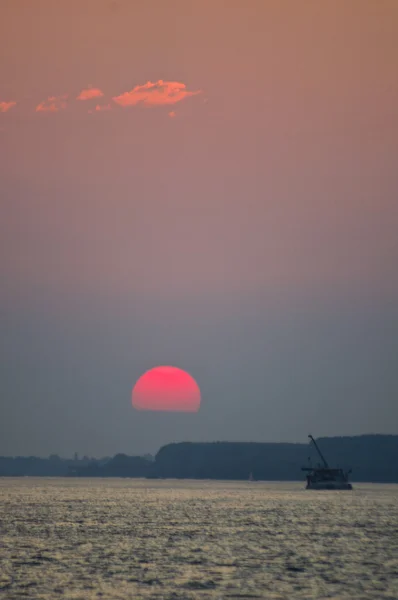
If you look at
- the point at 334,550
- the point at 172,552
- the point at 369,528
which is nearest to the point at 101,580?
the point at 172,552

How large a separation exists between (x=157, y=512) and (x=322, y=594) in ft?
387

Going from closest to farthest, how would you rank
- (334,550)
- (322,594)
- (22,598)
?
1. (22,598)
2. (322,594)
3. (334,550)

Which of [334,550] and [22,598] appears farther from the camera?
[334,550]

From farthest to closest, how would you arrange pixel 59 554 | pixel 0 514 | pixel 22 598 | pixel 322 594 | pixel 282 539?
pixel 0 514, pixel 282 539, pixel 59 554, pixel 322 594, pixel 22 598

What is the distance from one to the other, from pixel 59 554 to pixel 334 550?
27.2 meters

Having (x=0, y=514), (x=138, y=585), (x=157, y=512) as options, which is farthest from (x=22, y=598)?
(x=157, y=512)

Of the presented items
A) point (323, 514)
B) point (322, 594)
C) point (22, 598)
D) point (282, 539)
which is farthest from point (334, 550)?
point (323, 514)

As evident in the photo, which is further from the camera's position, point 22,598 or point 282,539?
point 282,539

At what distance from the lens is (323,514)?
6905 inches

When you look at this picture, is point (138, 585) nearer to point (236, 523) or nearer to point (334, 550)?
point (334, 550)

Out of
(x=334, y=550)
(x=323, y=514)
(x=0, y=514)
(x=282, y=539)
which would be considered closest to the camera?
(x=334, y=550)

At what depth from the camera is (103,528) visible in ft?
420

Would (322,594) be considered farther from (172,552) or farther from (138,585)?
(172,552)

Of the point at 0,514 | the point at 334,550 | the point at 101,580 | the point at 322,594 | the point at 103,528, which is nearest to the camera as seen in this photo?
the point at 322,594
